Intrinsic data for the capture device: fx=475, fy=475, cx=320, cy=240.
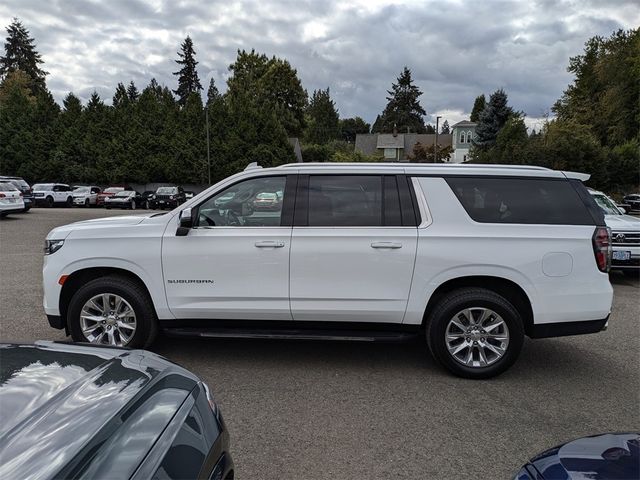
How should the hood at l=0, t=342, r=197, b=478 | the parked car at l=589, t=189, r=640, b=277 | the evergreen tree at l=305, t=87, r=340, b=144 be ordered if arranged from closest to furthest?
the hood at l=0, t=342, r=197, b=478 → the parked car at l=589, t=189, r=640, b=277 → the evergreen tree at l=305, t=87, r=340, b=144

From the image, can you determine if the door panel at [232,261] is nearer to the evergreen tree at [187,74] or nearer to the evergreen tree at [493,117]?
the evergreen tree at [493,117]

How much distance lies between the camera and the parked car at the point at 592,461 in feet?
5.88

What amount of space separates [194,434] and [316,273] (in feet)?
8.40

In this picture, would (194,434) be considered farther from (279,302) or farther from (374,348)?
(374,348)

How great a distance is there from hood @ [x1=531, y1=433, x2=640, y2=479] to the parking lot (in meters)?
1.05

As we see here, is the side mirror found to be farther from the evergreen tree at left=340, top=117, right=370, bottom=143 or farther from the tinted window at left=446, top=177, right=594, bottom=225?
the evergreen tree at left=340, top=117, right=370, bottom=143

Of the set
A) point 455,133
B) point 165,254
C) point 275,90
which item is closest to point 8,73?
point 275,90

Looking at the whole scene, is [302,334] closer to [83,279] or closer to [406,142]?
[83,279]

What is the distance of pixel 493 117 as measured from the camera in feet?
173

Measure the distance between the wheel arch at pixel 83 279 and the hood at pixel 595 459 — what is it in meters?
3.71

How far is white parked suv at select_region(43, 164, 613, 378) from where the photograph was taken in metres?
4.34

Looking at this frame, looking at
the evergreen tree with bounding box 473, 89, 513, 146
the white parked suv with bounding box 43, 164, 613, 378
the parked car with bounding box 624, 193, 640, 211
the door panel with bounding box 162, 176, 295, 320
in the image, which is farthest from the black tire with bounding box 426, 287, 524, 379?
the evergreen tree with bounding box 473, 89, 513, 146

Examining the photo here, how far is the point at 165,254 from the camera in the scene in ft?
14.9

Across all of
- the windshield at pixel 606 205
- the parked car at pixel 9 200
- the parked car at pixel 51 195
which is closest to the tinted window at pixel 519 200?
the windshield at pixel 606 205
